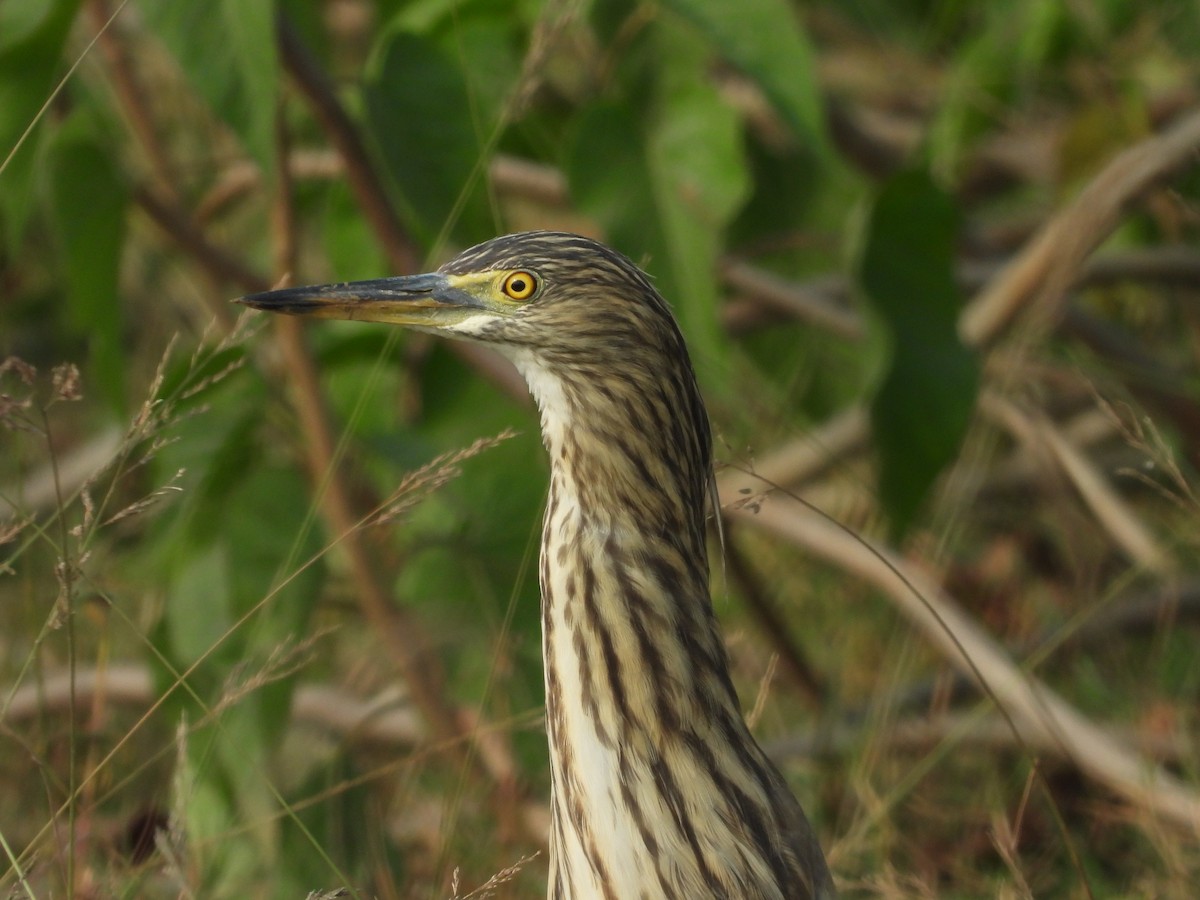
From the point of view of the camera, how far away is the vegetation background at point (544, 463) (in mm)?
2777

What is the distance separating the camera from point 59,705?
166 inches

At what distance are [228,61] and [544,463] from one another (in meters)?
1.11

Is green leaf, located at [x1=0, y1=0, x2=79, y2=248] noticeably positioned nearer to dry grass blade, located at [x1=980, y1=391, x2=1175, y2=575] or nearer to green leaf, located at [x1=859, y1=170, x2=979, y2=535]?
green leaf, located at [x1=859, y1=170, x2=979, y2=535]

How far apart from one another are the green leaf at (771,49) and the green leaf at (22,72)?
1031 millimetres

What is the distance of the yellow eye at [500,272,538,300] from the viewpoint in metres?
2.28

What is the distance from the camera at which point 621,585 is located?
2178mm

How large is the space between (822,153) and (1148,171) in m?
0.97

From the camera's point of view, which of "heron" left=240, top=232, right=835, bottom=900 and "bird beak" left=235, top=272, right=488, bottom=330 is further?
"bird beak" left=235, top=272, right=488, bottom=330

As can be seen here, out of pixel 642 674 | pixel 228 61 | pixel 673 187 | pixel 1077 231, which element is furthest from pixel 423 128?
pixel 1077 231

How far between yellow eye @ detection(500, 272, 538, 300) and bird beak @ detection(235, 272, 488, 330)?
0.13ft

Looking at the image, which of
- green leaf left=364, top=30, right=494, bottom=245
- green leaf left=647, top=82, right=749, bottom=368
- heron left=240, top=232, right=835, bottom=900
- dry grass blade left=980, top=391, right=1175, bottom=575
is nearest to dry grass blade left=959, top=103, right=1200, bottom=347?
dry grass blade left=980, top=391, right=1175, bottom=575

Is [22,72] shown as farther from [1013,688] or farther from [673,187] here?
[1013,688]

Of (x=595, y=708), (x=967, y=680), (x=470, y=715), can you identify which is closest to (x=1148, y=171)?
(x=967, y=680)

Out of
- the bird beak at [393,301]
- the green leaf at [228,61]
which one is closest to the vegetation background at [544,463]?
the green leaf at [228,61]
